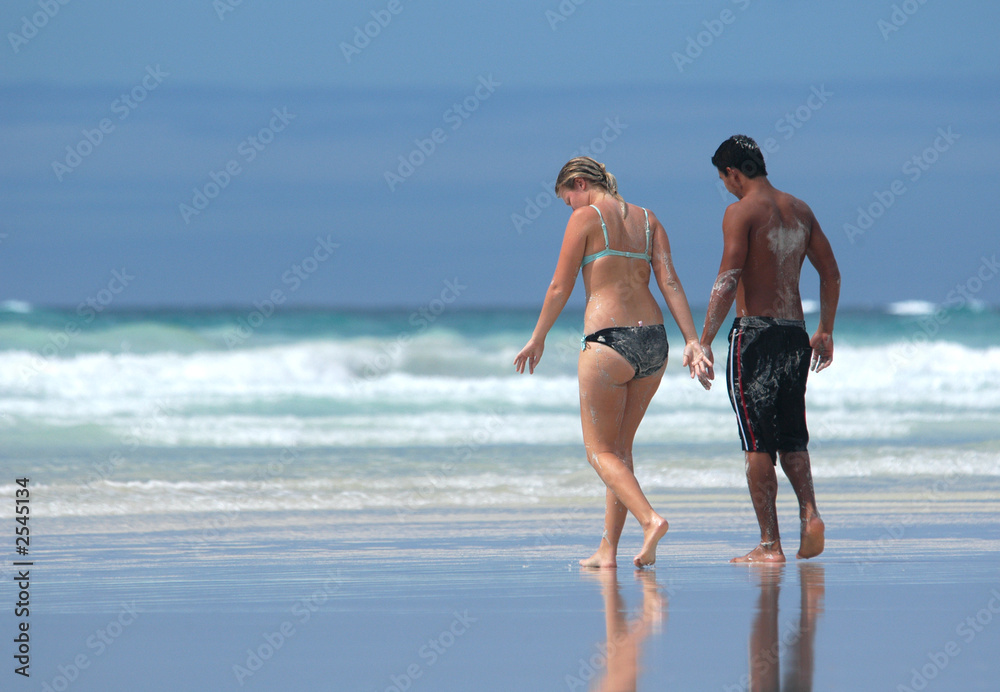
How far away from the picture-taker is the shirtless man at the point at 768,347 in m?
4.88

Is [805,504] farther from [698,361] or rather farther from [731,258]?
[731,258]

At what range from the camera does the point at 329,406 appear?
17.5 meters

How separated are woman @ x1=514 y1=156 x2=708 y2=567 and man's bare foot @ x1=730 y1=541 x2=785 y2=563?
0.49 m

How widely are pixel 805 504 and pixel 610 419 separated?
89 centimetres

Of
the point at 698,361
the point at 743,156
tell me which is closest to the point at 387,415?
the point at 743,156

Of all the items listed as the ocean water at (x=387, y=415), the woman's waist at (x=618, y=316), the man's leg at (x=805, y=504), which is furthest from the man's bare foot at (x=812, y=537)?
the ocean water at (x=387, y=415)

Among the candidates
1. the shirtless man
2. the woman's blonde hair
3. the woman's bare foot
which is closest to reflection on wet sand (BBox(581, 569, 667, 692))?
the woman's bare foot

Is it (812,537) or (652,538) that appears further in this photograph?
(812,537)

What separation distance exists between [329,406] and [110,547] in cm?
1195

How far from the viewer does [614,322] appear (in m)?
4.70

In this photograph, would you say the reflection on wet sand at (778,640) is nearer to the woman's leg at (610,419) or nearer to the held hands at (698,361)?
the woman's leg at (610,419)

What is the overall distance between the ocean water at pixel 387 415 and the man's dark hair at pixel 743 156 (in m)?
2.94

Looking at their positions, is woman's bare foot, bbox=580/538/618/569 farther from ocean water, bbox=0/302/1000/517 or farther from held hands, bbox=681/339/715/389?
ocean water, bbox=0/302/1000/517

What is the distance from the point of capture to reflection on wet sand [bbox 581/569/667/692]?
2.77 m
